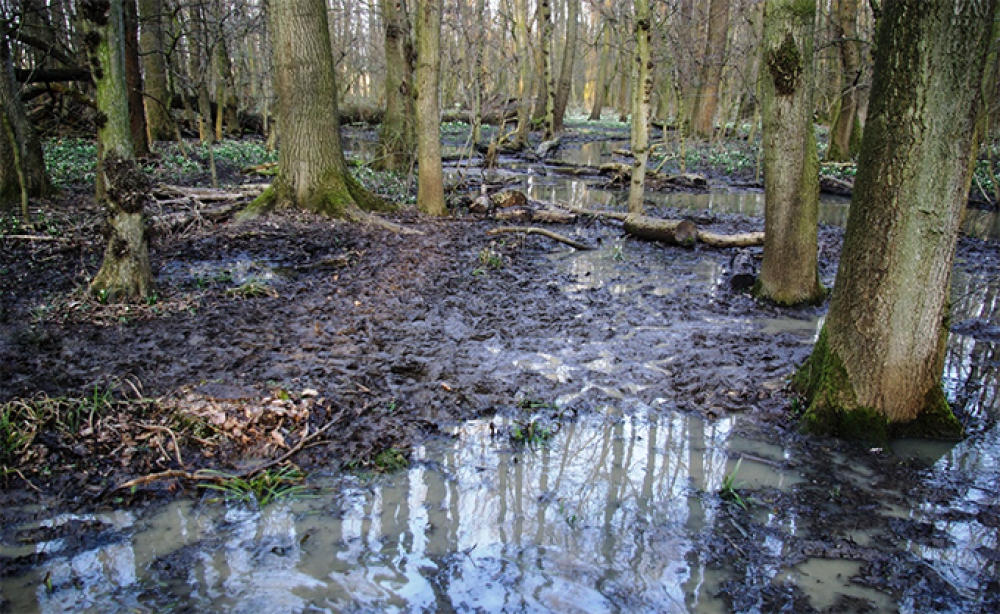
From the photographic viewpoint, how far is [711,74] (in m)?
24.8

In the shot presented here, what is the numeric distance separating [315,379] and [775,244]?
5252 millimetres

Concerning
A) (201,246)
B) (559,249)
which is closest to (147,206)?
(201,246)

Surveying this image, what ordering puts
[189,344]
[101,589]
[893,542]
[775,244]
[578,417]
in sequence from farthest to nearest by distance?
[775,244], [189,344], [578,417], [893,542], [101,589]

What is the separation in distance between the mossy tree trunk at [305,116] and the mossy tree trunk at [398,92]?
4775 millimetres

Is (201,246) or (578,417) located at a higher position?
(201,246)

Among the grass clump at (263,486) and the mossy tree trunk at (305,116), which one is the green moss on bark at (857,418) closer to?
the grass clump at (263,486)

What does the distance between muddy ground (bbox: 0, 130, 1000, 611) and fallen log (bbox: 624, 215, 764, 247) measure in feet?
3.23

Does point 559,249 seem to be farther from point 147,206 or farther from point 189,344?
point 147,206

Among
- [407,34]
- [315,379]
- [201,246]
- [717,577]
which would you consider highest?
[407,34]

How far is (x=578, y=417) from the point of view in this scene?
4730 mm

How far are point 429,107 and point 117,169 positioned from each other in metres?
6.23

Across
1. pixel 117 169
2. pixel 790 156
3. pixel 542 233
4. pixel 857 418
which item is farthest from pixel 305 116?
pixel 857 418

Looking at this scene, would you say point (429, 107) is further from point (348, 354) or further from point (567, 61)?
point (567, 61)

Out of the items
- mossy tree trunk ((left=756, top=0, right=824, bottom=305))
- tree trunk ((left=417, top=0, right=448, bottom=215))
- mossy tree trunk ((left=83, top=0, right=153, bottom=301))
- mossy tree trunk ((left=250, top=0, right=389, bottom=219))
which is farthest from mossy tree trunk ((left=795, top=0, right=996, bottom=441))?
tree trunk ((left=417, top=0, right=448, bottom=215))
